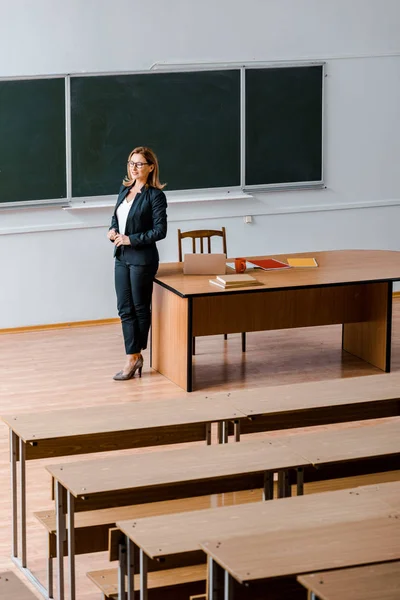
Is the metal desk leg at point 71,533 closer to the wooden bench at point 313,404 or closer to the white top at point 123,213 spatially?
the wooden bench at point 313,404

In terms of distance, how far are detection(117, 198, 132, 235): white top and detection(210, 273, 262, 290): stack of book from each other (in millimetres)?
701

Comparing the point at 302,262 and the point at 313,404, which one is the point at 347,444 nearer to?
the point at 313,404

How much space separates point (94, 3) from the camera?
858 cm

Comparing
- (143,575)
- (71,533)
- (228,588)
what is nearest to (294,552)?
(228,588)

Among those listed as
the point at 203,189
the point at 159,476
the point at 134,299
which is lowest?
the point at 159,476

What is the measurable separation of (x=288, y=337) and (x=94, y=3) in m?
3.05

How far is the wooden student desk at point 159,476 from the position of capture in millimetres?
3855

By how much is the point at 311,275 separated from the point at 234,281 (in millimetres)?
647

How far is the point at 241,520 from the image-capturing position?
3404mm

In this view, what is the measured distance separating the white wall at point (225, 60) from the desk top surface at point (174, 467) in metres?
4.84

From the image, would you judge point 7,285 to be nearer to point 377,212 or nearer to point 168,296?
point 168,296

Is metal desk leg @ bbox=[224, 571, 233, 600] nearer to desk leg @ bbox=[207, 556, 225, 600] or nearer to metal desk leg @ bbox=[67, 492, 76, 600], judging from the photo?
desk leg @ bbox=[207, 556, 225, 600]

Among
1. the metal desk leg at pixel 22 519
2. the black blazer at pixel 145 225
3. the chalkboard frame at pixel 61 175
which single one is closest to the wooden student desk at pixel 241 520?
the metal desk leg at pixel 22 519

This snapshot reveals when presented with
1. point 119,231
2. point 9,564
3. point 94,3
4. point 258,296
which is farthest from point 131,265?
point 9,564
